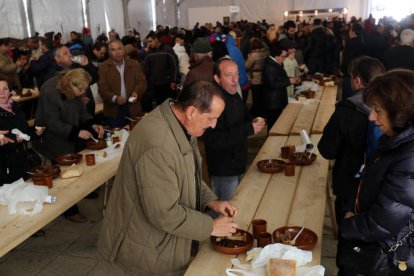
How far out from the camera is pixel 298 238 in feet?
7.47

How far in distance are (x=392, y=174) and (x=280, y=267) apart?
25.6 inches

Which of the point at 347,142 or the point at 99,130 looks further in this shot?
the point at 99,130

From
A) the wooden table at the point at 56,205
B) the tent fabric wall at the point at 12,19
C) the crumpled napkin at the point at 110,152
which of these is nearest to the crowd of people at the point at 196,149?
the crumpled napkin at the point at 110,152

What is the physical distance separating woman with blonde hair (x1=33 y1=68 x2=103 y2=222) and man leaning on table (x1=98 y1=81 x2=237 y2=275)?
2.06m

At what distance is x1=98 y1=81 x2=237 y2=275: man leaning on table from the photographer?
1934 mm

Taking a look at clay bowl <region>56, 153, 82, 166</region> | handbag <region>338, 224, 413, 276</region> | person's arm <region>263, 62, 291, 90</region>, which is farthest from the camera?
person's arm <region>263, 62, 291, 90</region>

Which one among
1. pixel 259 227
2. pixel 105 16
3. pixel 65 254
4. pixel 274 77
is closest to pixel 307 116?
pixel 274 77

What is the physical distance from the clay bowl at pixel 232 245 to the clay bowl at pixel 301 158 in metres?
1.32

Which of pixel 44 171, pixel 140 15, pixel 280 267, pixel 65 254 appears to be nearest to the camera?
pixel 280 267

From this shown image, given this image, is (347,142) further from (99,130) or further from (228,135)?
(99,130)

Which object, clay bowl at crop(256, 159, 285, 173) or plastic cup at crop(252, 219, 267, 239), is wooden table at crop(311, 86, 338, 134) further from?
plastic cup at crop(252, 219, 267, 239)

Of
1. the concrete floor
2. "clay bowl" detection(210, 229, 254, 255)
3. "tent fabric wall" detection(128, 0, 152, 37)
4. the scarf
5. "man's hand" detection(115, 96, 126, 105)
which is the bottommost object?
the concrete floor

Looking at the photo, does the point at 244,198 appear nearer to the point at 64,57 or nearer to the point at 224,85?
the point at 224,85

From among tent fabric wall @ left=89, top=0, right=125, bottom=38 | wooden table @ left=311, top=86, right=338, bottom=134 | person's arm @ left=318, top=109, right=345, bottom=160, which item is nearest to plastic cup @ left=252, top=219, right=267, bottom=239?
person's arm @ left=318, top=109, right=345, bottom=160
